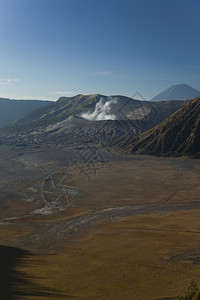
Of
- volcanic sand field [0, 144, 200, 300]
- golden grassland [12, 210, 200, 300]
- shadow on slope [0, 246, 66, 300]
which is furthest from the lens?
volcanic sand field [0, 144, 200, 300]

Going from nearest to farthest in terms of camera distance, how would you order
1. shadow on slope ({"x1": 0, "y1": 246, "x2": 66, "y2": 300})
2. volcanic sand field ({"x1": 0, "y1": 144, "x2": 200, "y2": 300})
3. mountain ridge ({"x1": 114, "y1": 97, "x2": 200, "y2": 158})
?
shadow on slope ({"x1": 0, "y1": 246, "x2": 66, "y2": 300})
volcanic sand field ({"x1": 0, "y1": 144, "x2": 200, "y2": 300})
mountain ridge ({"x1": 114, "y1": 97, "x2": 200, "y2": 158})

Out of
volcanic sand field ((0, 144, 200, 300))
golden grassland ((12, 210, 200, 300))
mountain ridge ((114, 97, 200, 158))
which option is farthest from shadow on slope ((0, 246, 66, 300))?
mountain ridge ((114, 97, 200, 158))

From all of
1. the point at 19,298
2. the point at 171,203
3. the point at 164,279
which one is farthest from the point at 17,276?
the point at 171,203

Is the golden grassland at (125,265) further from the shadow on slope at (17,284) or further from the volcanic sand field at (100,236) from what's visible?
the shadow on slope at (17,284)

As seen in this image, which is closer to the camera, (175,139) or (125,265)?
(125,265)

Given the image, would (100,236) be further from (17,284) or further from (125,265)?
(17,284)

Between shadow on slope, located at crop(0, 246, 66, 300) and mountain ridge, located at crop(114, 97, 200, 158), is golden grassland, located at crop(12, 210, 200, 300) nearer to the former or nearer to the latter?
shadow on slope, located at crop(0, 246, 66, 300)

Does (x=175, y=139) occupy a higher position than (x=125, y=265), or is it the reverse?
(x=175, y=139)

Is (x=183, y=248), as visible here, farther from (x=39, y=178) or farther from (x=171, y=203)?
(x=39, y=178)

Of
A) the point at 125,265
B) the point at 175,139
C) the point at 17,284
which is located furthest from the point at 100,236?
the point at 175,139
